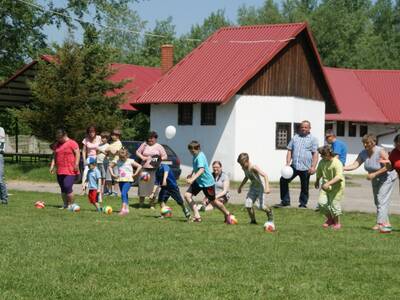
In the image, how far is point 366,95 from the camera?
51375mm

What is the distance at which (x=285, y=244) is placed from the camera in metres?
12.2

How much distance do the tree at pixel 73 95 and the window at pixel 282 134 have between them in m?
6.69

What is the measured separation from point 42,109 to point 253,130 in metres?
8.64

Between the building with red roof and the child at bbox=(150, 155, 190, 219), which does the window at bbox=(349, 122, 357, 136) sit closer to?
the building with red roof

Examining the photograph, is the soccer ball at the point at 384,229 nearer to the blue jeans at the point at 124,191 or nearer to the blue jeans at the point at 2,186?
the blue jeans at the point at 124,191

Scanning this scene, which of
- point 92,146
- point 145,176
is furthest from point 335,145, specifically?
point 92,146

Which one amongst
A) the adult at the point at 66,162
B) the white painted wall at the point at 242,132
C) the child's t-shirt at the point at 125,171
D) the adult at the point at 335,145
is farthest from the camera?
the white painted wall at the point at 242,132

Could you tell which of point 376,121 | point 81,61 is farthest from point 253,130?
point 376,121

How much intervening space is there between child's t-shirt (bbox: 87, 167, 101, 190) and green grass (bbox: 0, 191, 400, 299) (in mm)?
2569

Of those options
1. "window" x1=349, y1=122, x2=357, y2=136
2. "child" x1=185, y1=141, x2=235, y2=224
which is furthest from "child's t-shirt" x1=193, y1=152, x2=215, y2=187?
"window" x1=349, y1=122, x2=357, y2=136

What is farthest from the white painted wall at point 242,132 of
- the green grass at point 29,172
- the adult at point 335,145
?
the adult at point 335,145

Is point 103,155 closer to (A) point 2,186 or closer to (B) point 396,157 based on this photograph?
(A) point 2,186

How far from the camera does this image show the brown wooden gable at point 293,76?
35938mm

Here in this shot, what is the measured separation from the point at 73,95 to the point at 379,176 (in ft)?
69.8
